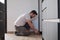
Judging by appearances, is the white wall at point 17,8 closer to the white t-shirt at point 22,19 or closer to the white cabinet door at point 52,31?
the white t-shirt at point 22,19

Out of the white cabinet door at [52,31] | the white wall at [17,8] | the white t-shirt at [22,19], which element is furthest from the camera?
the white wall at [17,8]

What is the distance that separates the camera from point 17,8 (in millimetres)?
4988

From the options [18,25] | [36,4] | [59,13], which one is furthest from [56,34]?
[36,4]

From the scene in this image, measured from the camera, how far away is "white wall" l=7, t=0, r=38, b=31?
16.1 feet

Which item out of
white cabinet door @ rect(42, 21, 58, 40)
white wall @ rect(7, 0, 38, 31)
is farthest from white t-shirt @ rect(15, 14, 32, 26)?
white cabinet door @ rect(42, 21, 58, 40)

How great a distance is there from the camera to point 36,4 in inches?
192

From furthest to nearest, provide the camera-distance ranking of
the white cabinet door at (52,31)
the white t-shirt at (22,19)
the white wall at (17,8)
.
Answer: the white wall at (17,8) → the white t-shirt at (22,19) → the white cabinet door at (52,31)

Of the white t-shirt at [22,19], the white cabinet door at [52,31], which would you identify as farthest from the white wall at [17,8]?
the white cabinet door at [52,31]

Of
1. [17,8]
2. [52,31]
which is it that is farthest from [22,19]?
[52,31]

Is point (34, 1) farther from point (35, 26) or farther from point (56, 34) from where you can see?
point (56, 34)

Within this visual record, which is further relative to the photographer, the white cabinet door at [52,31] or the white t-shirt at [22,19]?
the white t-shirt at [22,19]

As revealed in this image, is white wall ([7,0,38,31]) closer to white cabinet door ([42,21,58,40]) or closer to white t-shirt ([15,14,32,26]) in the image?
white t-shirt ([15,14,32,26])

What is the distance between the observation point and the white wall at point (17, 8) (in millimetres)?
4906

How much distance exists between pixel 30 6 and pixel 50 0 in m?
2.80
